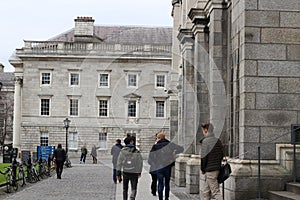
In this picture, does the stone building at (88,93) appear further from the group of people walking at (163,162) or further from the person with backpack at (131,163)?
the person with backpack at (131,163)

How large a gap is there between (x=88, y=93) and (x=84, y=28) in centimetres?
840

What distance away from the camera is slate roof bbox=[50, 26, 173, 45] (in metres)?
67.1

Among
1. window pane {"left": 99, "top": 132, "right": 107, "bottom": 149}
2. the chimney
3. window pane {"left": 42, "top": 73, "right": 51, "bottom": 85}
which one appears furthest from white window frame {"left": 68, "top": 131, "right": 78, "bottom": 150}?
the chimney

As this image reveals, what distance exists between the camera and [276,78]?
39.7ft

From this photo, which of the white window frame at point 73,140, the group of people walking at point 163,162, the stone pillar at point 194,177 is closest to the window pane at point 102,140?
the white window frame at point 73,140

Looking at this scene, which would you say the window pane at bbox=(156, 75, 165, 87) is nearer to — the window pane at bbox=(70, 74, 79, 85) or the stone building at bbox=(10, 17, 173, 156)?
the stone building at bbox=(10, 17, 173, 156)

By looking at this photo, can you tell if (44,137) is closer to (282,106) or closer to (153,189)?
(153,189)

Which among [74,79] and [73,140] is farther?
[73,140]

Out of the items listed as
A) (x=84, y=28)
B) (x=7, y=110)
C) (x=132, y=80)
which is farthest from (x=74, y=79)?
(x=7, y=110)

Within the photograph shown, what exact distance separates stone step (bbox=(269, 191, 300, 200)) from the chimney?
56.6 metres

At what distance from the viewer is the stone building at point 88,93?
2453 inches

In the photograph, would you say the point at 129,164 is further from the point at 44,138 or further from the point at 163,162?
the point at 44,138

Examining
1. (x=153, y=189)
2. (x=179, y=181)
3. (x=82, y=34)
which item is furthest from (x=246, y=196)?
(x=82, y=34)

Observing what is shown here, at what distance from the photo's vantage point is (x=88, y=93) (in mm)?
63750
